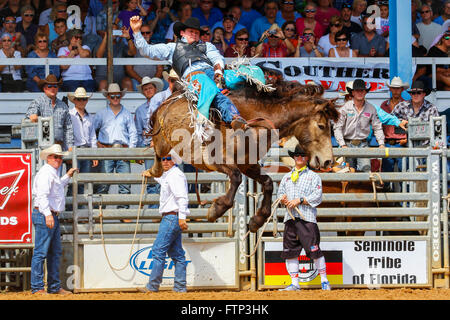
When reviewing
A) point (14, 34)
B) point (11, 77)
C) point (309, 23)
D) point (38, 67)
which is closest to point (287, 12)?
point (309, 23)

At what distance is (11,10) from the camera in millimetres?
13875

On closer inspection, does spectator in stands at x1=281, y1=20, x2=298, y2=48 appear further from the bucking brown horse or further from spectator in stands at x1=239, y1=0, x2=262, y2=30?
the bucking brown horse

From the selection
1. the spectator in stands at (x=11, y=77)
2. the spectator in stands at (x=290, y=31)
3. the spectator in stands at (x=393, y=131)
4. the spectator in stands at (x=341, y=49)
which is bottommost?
the spectator in stands at (x=393, y=131)

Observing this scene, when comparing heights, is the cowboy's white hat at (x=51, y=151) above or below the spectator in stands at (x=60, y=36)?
below

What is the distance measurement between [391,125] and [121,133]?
12.8 ft

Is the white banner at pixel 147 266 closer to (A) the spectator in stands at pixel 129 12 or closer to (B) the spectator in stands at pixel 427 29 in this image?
Result: (A) the spectator in stands at pixel 129 12

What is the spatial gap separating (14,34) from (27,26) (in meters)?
0.26

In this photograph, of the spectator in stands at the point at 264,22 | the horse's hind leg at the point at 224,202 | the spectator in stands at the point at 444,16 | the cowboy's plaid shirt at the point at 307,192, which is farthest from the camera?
the spectator in stands at the point at 444,16

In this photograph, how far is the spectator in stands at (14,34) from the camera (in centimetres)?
1345

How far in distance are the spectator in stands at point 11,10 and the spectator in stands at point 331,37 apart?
5372mm

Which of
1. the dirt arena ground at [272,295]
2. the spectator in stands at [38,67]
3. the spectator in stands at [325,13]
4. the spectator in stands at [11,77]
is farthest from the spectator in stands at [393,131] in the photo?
the spectator in stands at [11,77]

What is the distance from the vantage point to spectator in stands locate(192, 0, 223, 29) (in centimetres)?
1394

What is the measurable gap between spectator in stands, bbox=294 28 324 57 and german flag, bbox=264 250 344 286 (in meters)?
4.49

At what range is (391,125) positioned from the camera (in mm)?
11266
